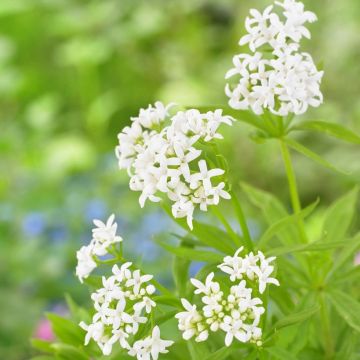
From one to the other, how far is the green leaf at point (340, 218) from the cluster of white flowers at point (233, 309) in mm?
261

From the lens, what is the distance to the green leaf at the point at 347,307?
2.49 ft

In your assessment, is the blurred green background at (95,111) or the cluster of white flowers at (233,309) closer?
the cluster of white flowers at (233,309)

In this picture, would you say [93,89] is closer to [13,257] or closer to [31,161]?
[31,161]

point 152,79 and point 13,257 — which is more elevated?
point 152,79

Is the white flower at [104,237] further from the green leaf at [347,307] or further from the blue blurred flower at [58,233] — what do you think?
the blue blurred flower at [58,233]

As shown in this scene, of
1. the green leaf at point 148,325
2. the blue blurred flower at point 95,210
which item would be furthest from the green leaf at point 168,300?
the blue blurred flower at point 95,210

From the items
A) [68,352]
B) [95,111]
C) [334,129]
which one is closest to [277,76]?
[334,129]

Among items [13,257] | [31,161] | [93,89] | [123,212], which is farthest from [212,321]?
[93,89]

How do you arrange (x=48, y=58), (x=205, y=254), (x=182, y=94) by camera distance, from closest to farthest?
(x=205, y=254)
(x=182, y=94)
(x=48, y=58)

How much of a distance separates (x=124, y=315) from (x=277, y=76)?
25 cm

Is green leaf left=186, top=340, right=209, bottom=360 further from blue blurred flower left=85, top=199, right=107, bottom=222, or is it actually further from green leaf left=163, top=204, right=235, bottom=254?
blue blurred flower left=85, top=199, right=107, bottom=222

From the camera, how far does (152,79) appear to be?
338cm

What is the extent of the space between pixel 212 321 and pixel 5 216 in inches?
65.1

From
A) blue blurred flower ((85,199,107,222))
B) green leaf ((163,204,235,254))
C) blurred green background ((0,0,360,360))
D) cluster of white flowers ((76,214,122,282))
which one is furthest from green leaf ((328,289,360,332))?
blue blurred flower ((85,199,107,222))
